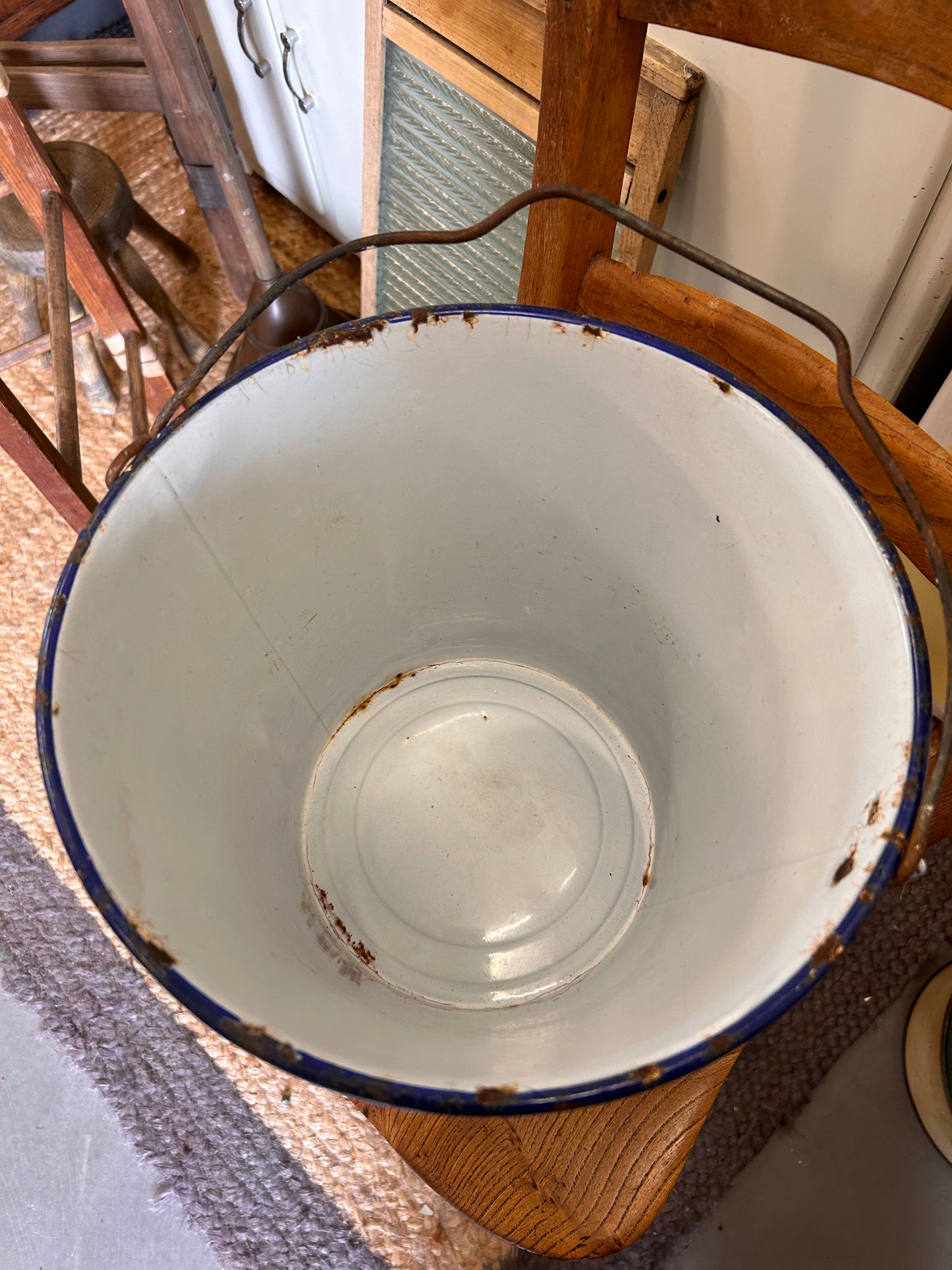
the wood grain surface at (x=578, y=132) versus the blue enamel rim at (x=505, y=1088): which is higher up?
the wood grain surface at (x=578, y=132)

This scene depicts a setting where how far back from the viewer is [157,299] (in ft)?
4.42

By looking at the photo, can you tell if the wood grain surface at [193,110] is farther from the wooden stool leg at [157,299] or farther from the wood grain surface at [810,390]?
the wood grain surface at [810,390]

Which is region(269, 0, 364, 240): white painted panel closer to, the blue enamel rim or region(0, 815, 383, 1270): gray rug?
the blue enamel rim

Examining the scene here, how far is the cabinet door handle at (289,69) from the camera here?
1.16 meters

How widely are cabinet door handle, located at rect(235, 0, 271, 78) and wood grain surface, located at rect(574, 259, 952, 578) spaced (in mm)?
859

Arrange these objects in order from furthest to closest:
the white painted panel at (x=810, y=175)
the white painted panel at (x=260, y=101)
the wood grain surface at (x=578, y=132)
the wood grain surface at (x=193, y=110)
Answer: the white painted panel at (x=260, y=101)
the wood grain surface at (x=193, y=110)
the white painted panel at (x=810, y=175)
the wood grain surface at (x=578, y=132)

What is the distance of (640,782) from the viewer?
0.89 metres

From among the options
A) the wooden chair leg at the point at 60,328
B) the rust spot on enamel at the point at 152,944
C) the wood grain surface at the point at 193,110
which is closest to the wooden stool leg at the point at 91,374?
the wood grain surface at the point at 193,110

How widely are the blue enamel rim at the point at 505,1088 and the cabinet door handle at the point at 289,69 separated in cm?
97

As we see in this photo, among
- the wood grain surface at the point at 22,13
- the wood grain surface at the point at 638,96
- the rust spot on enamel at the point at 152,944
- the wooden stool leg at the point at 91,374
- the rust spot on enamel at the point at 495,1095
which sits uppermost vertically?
the wood grain surface at the point at 638,96

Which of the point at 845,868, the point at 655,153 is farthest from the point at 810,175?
the point at 845,868

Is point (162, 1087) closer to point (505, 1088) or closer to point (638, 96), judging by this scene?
point (505, 1088)

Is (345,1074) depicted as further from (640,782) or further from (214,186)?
(214,186)

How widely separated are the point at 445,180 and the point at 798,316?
2.13ft
